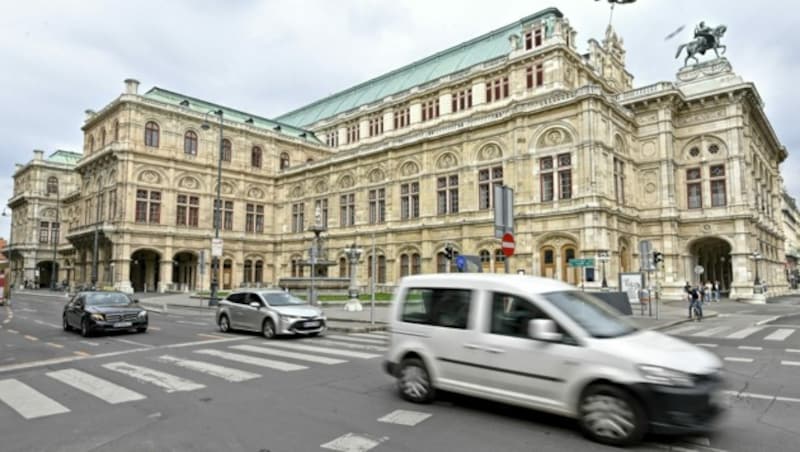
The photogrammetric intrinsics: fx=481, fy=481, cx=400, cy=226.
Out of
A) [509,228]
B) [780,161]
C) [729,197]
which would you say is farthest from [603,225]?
[780,161]

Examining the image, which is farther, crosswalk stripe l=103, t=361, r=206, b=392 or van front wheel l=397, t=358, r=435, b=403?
crosswalk stripe l=103, t=361, r=206, b=392

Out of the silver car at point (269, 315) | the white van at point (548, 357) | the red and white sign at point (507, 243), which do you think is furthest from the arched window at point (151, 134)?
the white van at point (548, 357)

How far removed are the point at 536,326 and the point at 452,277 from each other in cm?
158

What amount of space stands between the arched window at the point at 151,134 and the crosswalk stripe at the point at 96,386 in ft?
146

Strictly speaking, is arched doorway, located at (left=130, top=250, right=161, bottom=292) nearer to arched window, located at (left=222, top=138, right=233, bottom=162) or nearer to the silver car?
arched window, located at (left=222, top=138, right=233, bottom=162)

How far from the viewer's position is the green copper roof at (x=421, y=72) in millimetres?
46244

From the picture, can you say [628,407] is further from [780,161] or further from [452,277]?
[780,161]

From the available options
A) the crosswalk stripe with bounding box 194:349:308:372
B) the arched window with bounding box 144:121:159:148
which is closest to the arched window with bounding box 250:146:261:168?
the arched window with bounding box 144:121:159:148

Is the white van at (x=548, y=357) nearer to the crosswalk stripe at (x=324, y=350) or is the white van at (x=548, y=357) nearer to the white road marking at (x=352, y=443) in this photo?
the white road marking at (x=352, y=443)

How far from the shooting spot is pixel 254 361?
32.1 feet

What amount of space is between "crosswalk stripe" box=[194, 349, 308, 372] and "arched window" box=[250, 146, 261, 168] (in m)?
47.1

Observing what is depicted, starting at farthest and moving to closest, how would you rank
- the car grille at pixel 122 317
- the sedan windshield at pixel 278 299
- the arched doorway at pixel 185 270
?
the arched doorway at pixel 185 270, the sedan windshield at pixel 278 299, the car grille at pixel 122 317

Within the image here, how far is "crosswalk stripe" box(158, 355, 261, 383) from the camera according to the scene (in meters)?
8.24

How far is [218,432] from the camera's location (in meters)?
5.46
